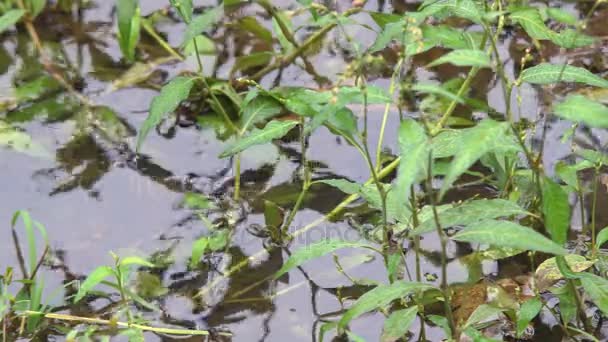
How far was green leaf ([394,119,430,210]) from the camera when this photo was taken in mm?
1500

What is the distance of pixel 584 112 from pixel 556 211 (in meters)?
0.21

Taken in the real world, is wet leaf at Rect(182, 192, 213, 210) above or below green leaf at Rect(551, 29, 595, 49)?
below

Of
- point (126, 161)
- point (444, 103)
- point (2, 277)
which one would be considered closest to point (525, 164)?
point (444, 103)

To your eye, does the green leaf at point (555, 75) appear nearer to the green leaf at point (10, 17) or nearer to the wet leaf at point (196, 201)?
the wet leaf at point (196, 201)

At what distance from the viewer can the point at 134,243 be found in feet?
7.68

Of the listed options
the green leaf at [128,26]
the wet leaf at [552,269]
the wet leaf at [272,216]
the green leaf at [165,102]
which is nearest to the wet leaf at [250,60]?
the green leaf at [128,26]

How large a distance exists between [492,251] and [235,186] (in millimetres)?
726

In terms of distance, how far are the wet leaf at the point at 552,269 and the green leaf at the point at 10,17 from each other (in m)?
1.74

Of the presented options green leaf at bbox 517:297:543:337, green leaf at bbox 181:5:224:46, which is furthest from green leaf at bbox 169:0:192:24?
green leaf at bbox 517:297:543:337

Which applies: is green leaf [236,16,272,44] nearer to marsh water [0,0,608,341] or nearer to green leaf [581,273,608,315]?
marsh water [0,0,608,341]

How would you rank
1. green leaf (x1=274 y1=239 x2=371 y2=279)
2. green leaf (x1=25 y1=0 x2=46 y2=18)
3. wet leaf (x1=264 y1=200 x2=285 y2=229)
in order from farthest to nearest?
green leaf (x1=25 y1=0 x2=46 y2=18) < wet leaf (x1=264 y1=200 x2=285 y2=229) < green leaf (x1=274 y1=239 x2=371 y2=279)

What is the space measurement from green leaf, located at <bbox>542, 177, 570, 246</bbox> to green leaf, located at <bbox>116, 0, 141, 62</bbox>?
1.26 metres

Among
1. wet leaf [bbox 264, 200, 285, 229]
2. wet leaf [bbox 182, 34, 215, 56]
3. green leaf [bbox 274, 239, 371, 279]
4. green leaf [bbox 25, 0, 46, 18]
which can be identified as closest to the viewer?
green leaf [bbox 274, 239, 371, 279]

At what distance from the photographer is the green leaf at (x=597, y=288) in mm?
1818
